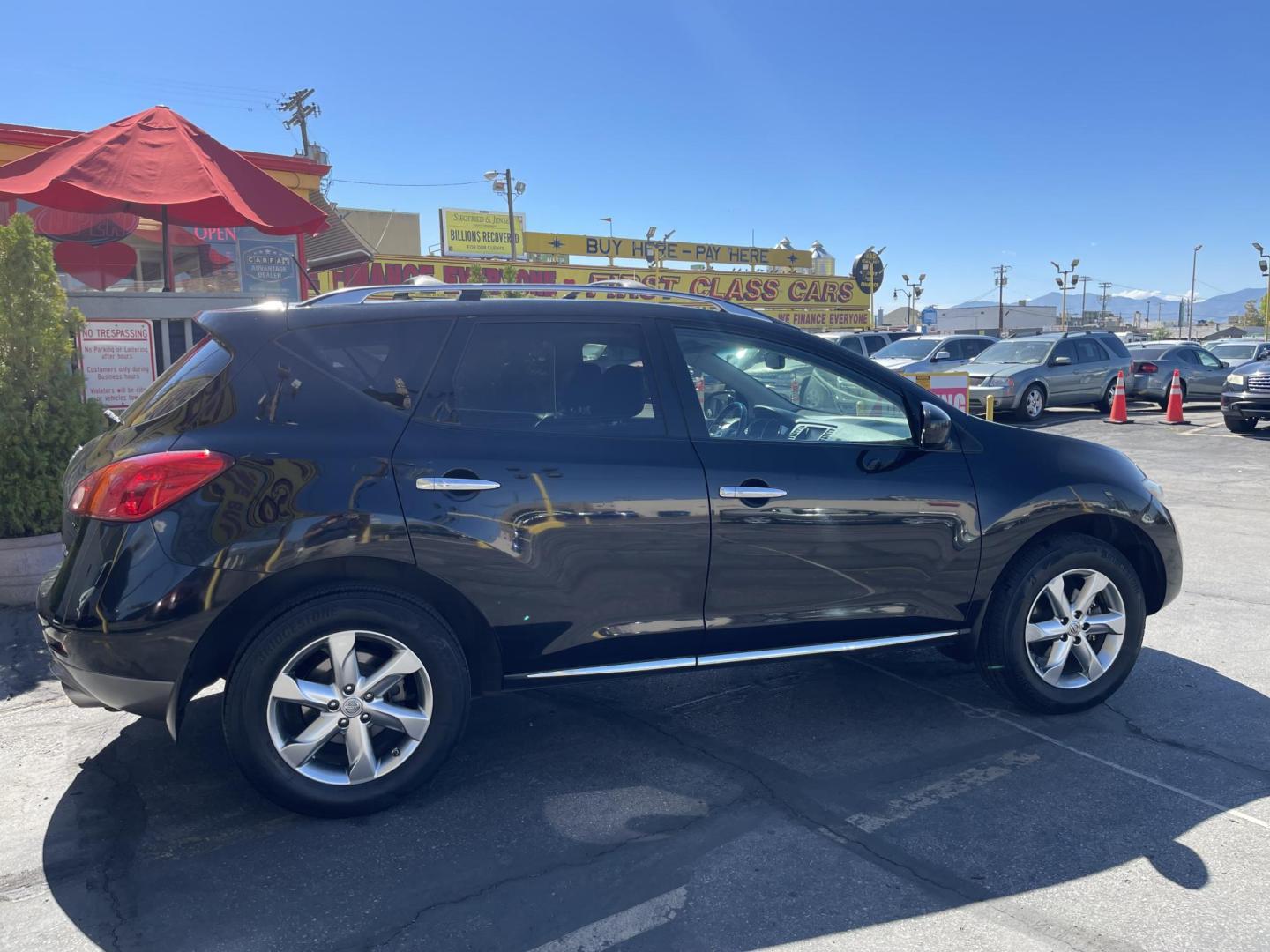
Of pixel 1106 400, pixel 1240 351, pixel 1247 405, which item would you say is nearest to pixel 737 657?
pixel 1247 405

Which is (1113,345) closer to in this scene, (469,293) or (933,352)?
(933,352)

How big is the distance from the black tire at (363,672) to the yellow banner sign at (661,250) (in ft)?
117

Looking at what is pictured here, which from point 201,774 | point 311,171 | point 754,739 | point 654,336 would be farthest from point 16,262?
point 311,171

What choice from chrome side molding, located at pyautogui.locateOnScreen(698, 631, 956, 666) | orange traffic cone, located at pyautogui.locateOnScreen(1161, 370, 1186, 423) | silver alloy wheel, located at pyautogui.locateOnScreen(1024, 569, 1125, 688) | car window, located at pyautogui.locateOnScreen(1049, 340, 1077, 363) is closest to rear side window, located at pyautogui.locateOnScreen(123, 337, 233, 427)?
chrome side molding, located at pyautogui.locateOnScreen(698, 631, 956, 666)

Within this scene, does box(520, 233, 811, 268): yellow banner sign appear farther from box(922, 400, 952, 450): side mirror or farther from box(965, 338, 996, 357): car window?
box(922, 400, 952, 450): side mirror

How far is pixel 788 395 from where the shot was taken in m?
4.15

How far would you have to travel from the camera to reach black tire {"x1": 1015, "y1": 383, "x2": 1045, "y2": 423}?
57.5 feet

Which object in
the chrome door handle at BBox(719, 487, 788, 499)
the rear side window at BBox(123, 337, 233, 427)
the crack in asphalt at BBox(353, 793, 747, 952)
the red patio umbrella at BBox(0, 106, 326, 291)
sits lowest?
the crack in asphalt at BBox(353, 793, 747, 952)

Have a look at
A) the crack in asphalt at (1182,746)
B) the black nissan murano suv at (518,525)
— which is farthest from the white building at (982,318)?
the black nissan murano suv at (518,525)

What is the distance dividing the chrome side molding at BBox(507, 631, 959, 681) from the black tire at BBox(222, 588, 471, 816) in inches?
11.0

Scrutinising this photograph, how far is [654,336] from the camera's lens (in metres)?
3.79

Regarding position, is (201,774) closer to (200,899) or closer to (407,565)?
(200,899)

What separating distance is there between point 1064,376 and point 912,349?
4.09 meters

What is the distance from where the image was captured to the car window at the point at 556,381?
3.53m
